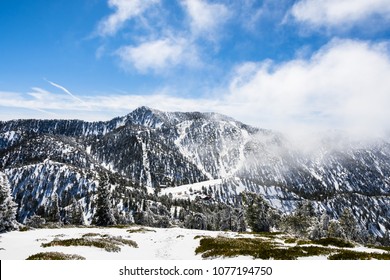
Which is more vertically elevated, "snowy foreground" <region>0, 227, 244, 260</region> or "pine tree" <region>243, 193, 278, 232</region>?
"pine tree" <region>243, 193, 278, 232</region>

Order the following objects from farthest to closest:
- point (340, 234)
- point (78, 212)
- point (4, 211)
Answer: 1. point (78, 212)
2. point (340, 234)
3. point (4, 211)

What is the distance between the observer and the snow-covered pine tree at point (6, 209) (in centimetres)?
5141

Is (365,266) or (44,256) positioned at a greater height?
(365,266)

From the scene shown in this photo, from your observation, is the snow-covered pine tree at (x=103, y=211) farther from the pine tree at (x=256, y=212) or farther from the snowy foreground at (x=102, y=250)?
the snowy foreground at (x=102, y=250)

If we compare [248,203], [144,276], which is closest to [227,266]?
[144,276]

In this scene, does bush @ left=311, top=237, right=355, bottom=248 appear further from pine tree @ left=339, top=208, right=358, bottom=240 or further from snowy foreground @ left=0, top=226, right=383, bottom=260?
pine tree @ left=339, top=208, right=358, bottom=240

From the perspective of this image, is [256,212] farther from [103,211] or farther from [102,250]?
[102,250]

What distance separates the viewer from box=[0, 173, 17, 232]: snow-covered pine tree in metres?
51.4

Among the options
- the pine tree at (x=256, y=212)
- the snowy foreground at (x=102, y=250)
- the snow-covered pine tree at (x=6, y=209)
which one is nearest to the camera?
the snowy foreground at (x=102, y=250)

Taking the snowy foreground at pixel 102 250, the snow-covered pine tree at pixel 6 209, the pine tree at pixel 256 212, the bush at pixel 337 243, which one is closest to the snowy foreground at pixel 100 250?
the snowy foreground at pixel 102 250

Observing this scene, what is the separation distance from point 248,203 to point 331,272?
259ft

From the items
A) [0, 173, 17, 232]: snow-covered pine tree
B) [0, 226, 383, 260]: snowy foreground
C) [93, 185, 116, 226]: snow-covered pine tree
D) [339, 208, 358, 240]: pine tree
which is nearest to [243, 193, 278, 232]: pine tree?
[339, 208, 358, 240]: pine tree

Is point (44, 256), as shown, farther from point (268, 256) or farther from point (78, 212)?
point (78, 212)

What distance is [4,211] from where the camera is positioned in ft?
168
